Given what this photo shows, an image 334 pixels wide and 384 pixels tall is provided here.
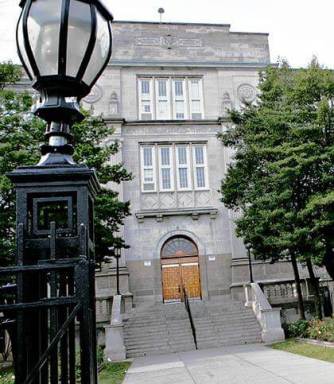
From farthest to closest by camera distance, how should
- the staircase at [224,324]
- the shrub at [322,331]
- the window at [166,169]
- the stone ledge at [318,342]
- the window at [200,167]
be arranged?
the window at [200,167], the window at [166,169], the staircase at [224,324], the shrub at [322,331], the stone ledge at [318,342]

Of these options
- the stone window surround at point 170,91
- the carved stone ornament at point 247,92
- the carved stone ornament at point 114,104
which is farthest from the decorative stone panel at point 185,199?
the carved stone ornament at point 247,92

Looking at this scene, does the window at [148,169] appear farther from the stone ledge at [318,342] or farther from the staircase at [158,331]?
the stone ledge at [318,342]

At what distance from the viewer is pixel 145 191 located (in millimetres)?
24562

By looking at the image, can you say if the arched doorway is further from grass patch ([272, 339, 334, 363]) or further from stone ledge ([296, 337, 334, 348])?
stone ledge ([296, 337, 334, 348])

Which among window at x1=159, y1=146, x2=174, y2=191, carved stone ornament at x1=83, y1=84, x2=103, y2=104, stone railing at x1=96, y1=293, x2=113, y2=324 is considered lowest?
stone railing at x1=96, y1=293, x2=113, y2=324

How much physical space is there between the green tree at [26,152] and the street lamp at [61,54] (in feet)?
37.9

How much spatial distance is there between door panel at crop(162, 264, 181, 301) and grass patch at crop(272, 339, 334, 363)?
8.07 metres

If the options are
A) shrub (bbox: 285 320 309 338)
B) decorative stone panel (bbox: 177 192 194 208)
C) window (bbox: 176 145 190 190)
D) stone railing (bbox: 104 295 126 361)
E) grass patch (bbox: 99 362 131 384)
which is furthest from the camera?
window (bbox: 176 145 190 190)

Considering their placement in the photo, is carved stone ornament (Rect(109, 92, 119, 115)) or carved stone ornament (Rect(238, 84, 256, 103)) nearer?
carved stone ornament (Rect(109, 92, 119, 115))

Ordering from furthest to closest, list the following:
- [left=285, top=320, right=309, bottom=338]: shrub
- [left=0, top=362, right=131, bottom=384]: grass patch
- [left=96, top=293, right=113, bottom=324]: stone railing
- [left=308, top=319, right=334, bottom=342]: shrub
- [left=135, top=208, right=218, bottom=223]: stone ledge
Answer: [left=135, top=208, right=218, bottom=223]: stone ledge
[left=96, top=293, right=113, bottom=324]: stone railing
[left=285, top=320, right=309, bottom=338]: shrub
[left=308, top=319, right=334, bottom=342]: shrub
[left=0, top=362, right=131, bottom=384]: grass patch

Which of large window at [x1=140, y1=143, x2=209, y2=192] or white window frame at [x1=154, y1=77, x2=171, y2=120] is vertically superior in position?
white window frame at [x1=154, y1=77, x2=171, y2=120]

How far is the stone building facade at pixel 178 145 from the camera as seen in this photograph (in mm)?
23625

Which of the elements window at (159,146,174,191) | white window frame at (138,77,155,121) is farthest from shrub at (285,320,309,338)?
white window frame at (138,77,155,121)

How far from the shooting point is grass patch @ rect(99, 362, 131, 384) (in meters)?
11.5
